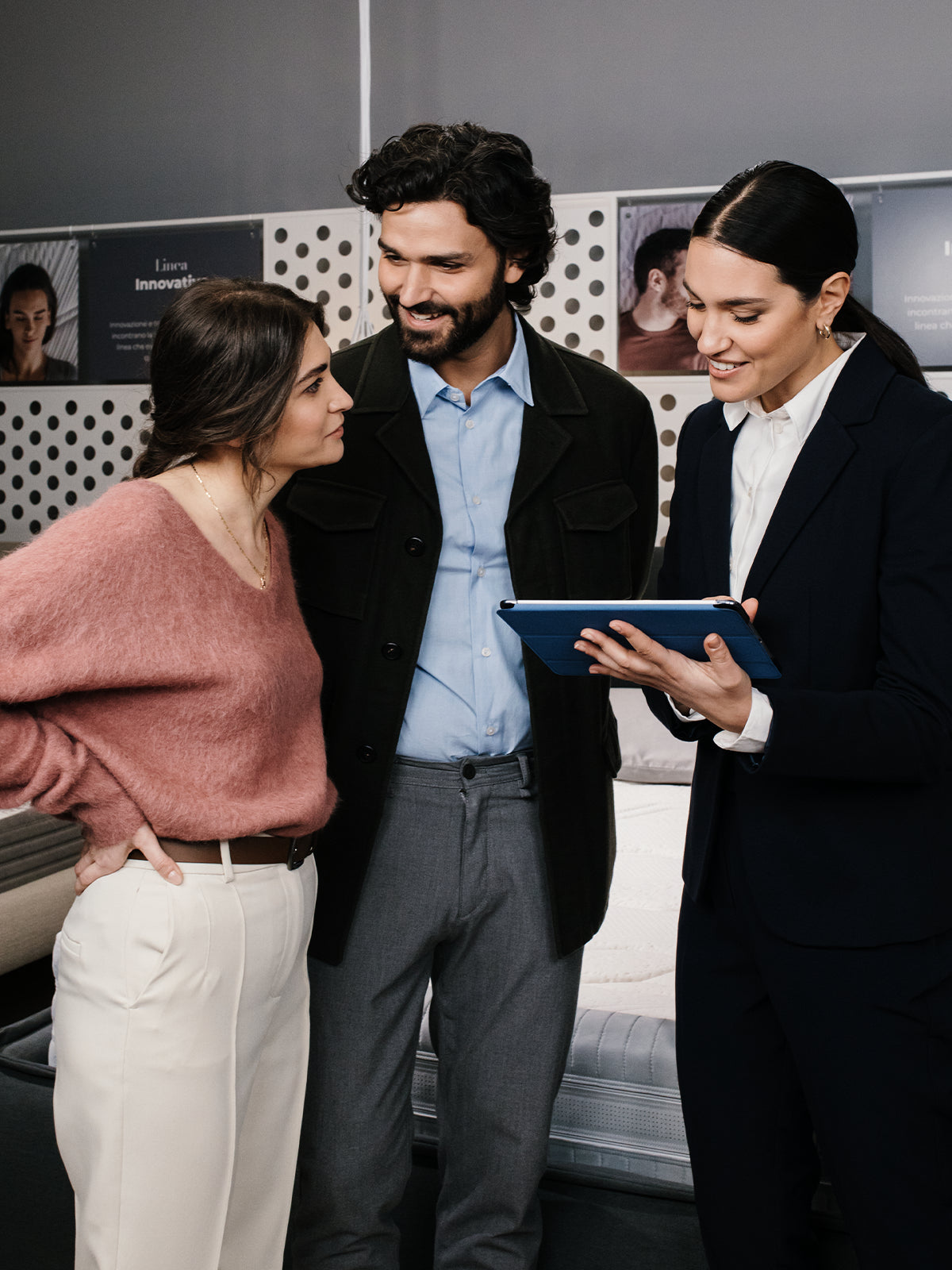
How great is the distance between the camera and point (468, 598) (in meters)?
1.76

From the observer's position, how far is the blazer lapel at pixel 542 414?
5.86ft

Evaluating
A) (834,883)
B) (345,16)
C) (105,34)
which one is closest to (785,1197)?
(834,883)

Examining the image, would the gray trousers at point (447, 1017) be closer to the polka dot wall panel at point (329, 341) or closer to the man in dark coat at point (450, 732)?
the man in dark coat at point (450, 732)

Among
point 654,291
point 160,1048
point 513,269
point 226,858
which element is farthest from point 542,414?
point 654,291

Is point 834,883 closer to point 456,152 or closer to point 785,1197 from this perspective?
point 785,1197

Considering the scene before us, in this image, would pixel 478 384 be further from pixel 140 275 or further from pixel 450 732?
pixel 140 275

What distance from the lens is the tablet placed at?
127cm

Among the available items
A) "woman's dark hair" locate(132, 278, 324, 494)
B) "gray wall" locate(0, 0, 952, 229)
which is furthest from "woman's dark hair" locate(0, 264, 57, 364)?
"woman's dark hair" locate(132, 278, 324, 494)

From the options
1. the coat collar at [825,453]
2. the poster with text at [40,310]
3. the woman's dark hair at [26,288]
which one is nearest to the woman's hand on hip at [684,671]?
the coat collar at [825,453]

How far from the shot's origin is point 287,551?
164 cm

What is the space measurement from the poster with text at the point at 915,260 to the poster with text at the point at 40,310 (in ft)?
8.54

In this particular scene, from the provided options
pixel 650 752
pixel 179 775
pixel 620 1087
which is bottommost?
pixel 620 1087

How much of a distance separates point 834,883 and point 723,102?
3.09 meters

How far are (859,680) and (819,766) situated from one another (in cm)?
13
